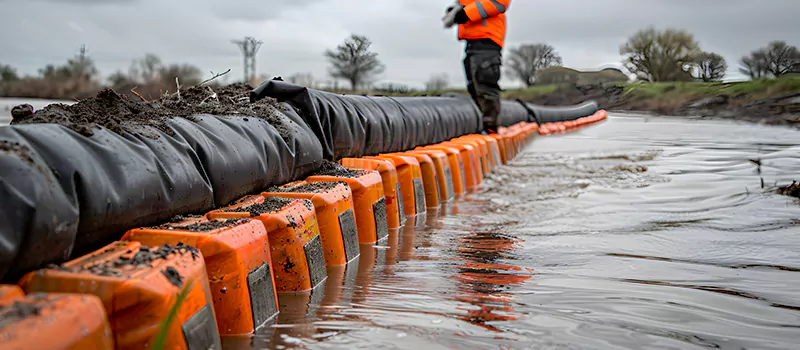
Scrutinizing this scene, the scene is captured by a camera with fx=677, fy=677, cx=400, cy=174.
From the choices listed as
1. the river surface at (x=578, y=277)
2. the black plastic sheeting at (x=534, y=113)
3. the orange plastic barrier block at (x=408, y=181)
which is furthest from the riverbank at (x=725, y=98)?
the orange plastic barrier block at (x=408, y=181)

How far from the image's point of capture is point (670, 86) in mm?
8688

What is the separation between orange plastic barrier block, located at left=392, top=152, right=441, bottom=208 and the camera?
5309 mm

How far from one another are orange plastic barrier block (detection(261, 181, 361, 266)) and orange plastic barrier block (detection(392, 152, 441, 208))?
6.68ft

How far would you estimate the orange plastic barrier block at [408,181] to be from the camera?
472 centimetres

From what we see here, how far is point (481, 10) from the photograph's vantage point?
27.3ft

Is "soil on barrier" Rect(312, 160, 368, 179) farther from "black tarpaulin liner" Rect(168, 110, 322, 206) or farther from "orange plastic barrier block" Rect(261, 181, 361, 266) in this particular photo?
"orange plastic barrier block" Rect(261, 181, 361, 266)

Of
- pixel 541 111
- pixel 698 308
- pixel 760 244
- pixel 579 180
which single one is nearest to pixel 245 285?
pixel 698 308

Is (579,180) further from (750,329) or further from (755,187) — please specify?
(750,329)

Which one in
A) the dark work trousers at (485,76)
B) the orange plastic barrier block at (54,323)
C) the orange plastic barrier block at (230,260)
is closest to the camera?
the orange plastic barrier block at (54,323)

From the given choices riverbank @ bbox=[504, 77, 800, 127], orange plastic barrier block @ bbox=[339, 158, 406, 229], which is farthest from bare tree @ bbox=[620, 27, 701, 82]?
orange plastic barrier block @ bbox=[339, 158, 406, 229]

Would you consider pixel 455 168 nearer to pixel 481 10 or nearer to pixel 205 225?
pixel 481 10

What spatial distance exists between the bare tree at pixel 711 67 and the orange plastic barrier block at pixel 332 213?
4423mm

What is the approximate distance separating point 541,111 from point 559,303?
16.1 metres

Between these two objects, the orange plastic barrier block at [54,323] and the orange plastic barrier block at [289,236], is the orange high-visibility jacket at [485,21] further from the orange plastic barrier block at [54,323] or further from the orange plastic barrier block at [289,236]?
the orange plastic barrier block at [54,323]
